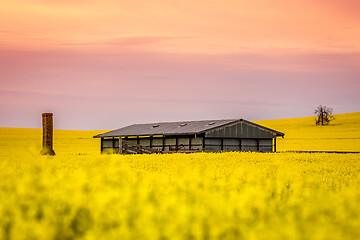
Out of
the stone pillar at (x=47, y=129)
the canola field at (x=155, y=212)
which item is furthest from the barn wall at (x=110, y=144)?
the canola field at (x=155, y=212)

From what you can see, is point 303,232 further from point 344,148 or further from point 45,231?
point 344,148

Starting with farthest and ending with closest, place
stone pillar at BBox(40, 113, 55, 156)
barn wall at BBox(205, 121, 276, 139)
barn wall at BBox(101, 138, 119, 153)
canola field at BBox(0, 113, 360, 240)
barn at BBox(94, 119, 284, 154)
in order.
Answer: barn wall at BBox(101, 138, 119, 153) < barn wall at BBox(205, 121, 276, 139) < barn at BBox(94, 119, 284, 154) < stone pillar at BBox(40, 113, 55, 156) < canola field at BBox(0, 113, 360, 240)

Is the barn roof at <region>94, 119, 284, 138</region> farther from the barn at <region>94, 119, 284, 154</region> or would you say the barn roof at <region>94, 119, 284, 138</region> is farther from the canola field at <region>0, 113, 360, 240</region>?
the canola field at <region>0, 113, 360, 240</region>

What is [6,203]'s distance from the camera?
722cm

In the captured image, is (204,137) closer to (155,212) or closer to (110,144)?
(110,144)

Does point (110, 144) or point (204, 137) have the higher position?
point (204, 137)

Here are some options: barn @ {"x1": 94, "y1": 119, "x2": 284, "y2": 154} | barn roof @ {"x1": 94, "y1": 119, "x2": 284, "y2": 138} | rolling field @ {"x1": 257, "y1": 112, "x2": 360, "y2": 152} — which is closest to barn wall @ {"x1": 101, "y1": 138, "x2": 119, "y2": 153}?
barn roof @ {"x1": 94, "y1": 119, "x2": 284, "y2": 138}

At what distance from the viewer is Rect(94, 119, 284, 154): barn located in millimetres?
44750

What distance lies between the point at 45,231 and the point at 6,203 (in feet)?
6.12

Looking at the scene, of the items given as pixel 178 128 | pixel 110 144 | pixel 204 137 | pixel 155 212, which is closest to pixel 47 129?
pixel 204 137

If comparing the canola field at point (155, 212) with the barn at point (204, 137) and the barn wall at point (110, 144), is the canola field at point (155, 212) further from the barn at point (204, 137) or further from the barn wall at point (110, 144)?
the barn wall at point (110, 144)

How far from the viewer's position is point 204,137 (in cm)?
4469

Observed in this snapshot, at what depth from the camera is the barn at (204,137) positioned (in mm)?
44750

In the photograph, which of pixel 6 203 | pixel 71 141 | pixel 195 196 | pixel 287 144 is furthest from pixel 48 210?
pixel 71 141
